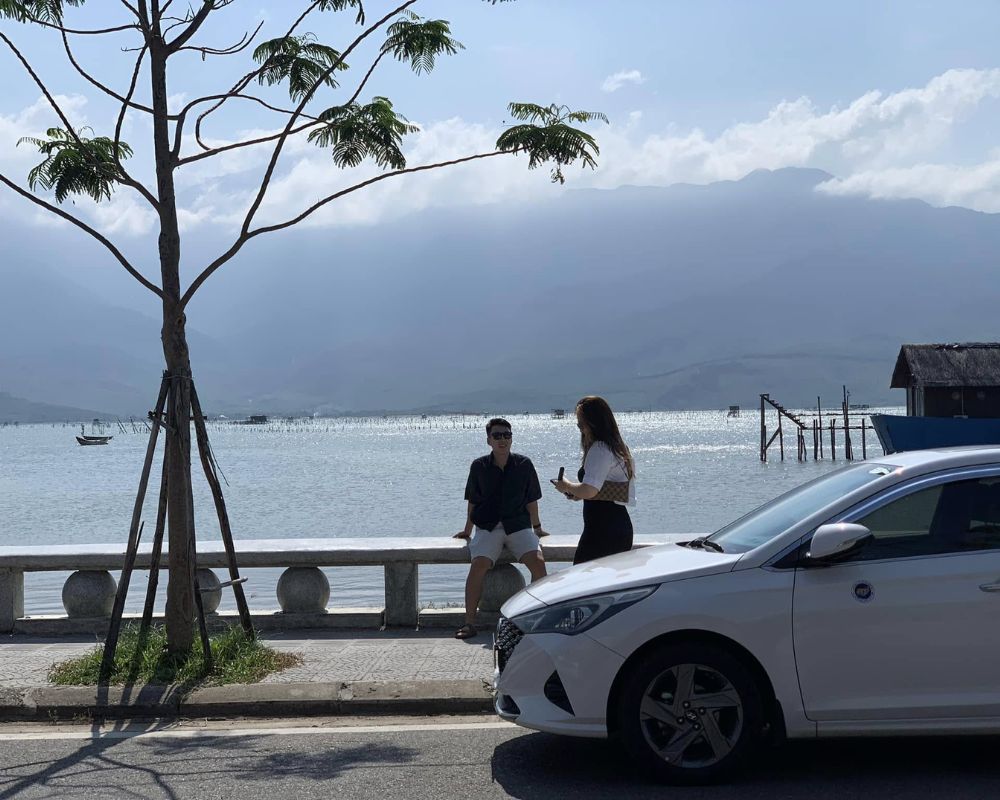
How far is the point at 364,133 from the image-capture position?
28.6 feet

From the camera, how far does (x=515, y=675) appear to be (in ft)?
17.9

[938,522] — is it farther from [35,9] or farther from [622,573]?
[35,9]

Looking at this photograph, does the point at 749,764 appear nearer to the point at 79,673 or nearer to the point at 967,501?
the point at 967,501

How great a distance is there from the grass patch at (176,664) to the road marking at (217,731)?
27.8 inches

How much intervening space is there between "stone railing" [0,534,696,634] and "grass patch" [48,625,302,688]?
4.04 feet

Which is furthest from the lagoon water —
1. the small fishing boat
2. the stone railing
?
the small fishing boat

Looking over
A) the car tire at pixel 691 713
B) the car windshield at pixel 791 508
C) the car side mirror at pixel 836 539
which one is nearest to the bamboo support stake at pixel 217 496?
the car windshield at pixel 791 508

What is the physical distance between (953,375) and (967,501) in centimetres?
5856

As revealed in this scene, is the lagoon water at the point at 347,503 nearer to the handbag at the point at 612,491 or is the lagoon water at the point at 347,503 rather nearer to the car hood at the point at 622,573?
the handbag at the point at 612,491

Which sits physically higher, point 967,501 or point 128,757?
point 967,501

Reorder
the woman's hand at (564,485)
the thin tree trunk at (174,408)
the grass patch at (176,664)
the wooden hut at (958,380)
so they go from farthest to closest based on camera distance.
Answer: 1. the wooden hut at (958,380)
2. the thin tree trunk at (174,408)
3. the woman's hand at (564,485)
4. the grass patch at (176,664)

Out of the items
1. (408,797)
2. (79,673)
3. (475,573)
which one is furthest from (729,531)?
(79,673)

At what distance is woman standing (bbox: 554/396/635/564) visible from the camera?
7832 millimetres

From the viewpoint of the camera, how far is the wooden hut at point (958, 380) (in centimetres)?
5941
